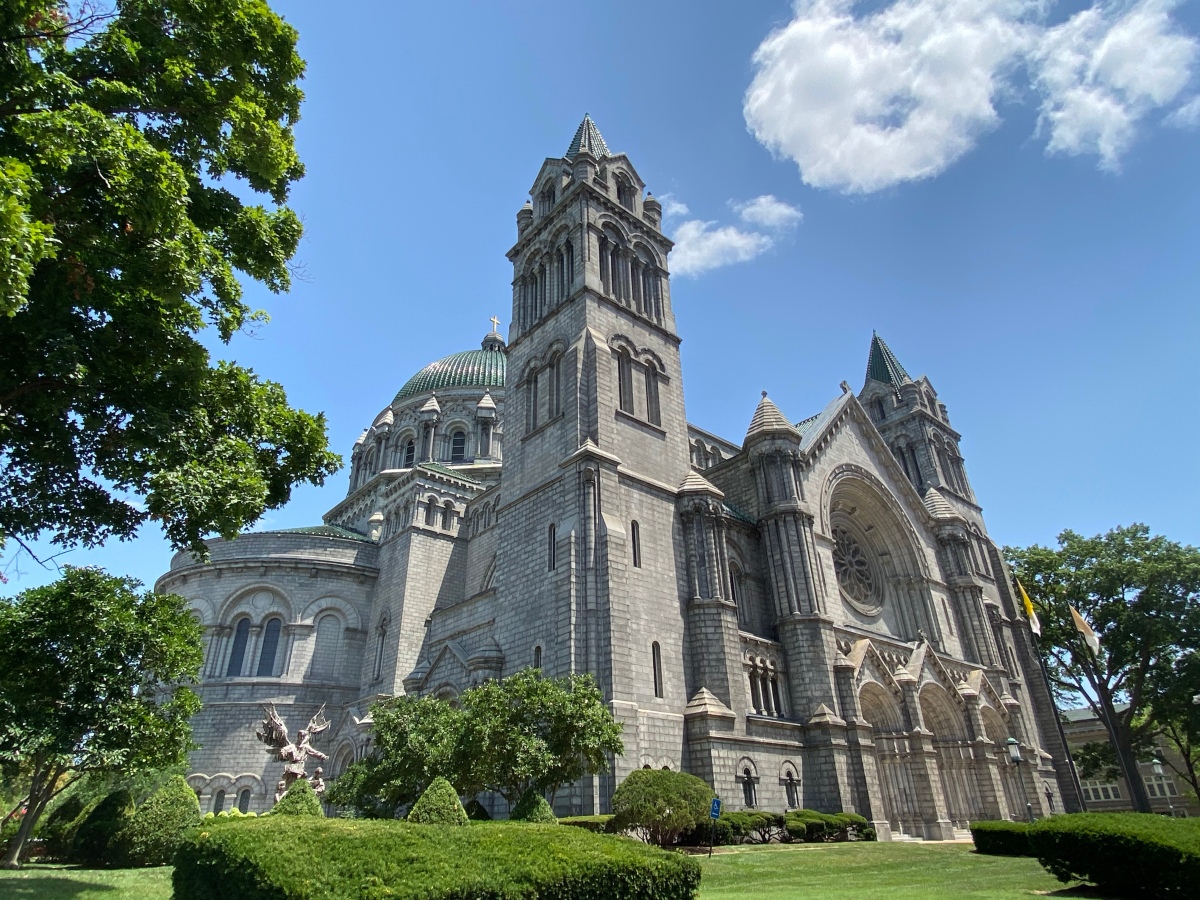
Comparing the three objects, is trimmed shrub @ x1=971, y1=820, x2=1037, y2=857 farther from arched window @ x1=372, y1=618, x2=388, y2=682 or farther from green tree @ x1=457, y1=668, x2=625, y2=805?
arched window @ x1=372, y1=618, x2=388, y2=682

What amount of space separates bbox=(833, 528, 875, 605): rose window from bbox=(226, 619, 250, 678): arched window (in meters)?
31.0

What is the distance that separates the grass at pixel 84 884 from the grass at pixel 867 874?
431 inches

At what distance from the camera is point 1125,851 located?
11398 mm

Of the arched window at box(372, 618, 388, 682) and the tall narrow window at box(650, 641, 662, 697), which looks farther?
the arched window at box(372, 618, 388, 682)

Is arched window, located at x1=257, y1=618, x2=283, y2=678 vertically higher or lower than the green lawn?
higher

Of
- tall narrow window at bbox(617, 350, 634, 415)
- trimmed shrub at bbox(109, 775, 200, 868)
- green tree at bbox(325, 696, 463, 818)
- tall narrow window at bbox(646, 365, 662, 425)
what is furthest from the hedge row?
tall narrow window at bbox(646, 365, 662, 425)

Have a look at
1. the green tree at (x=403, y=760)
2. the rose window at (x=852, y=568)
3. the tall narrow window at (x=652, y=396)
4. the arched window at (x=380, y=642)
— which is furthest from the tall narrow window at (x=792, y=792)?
the arched window at (x=380, y=642)

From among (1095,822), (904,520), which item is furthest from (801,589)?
(1095,822)

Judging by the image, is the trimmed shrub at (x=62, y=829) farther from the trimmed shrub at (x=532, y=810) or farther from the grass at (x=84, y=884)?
the trimmed shrub at (x=532, y=810)

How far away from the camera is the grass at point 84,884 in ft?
44.5

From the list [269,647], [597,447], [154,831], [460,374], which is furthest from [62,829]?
[460,374]

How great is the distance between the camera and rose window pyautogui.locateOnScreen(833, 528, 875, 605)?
36312 mm

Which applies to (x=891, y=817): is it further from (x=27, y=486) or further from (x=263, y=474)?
(x=27, y=486)

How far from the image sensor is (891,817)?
2838 cm
